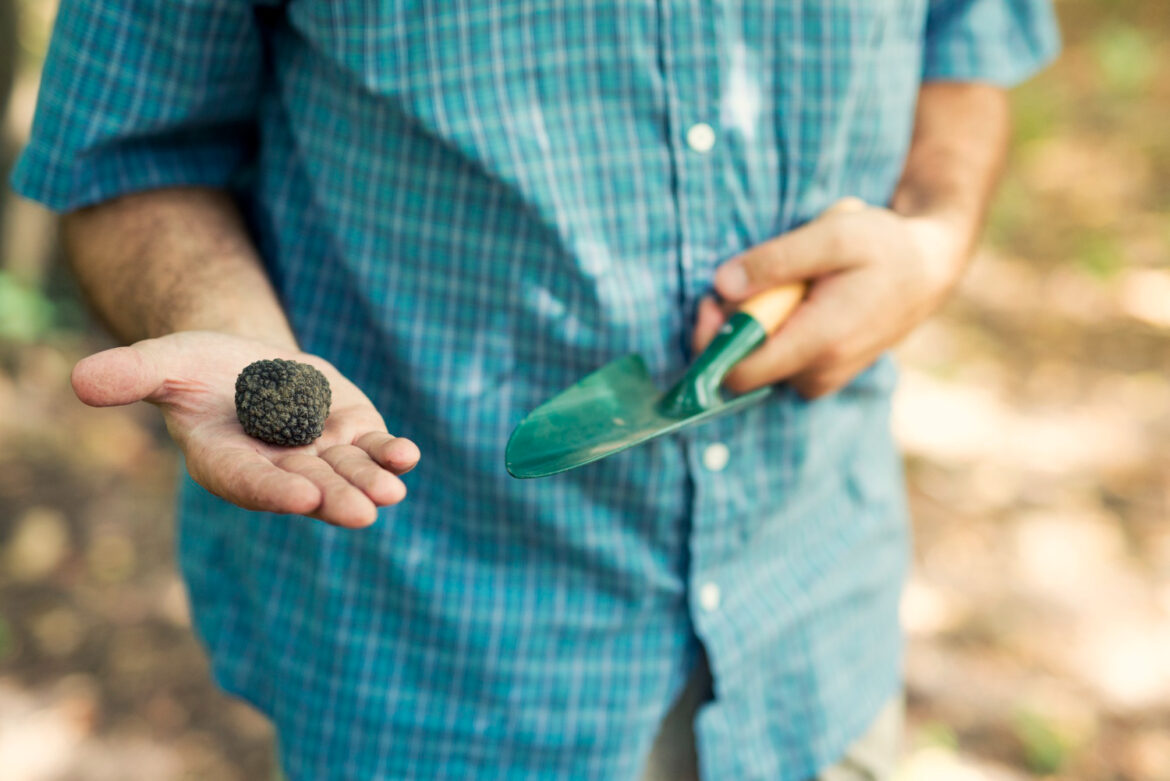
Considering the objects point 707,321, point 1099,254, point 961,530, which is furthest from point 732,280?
point 1099,254

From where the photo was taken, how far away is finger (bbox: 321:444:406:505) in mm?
904

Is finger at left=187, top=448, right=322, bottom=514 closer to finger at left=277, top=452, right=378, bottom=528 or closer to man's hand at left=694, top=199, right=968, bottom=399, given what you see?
finger at left=277, top=452, right=378, bottom=528

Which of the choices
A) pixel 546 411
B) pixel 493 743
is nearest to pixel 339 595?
pixel 493 743

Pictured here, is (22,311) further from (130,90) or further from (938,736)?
(938,736)

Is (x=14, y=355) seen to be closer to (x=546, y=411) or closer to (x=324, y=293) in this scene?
(x=324, y=293)

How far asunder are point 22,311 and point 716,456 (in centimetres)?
454

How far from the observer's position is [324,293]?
1385 mm

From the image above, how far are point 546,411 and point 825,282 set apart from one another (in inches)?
19.6

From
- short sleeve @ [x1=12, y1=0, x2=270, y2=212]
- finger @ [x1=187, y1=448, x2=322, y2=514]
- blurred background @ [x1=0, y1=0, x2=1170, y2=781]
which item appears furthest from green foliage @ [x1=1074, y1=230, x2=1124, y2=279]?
finger @ [x1=187, y1=448, x2=322, y2=514]

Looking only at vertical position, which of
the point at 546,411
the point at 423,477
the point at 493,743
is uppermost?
the point at 546,411

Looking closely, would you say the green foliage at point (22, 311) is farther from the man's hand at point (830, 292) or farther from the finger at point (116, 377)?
the man's hand at point (830, 292)

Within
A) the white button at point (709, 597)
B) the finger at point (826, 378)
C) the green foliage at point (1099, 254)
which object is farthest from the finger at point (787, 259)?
the green foliage at point (1099, 254)

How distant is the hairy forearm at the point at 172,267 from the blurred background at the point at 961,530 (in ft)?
7.03

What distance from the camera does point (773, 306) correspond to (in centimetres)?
135
